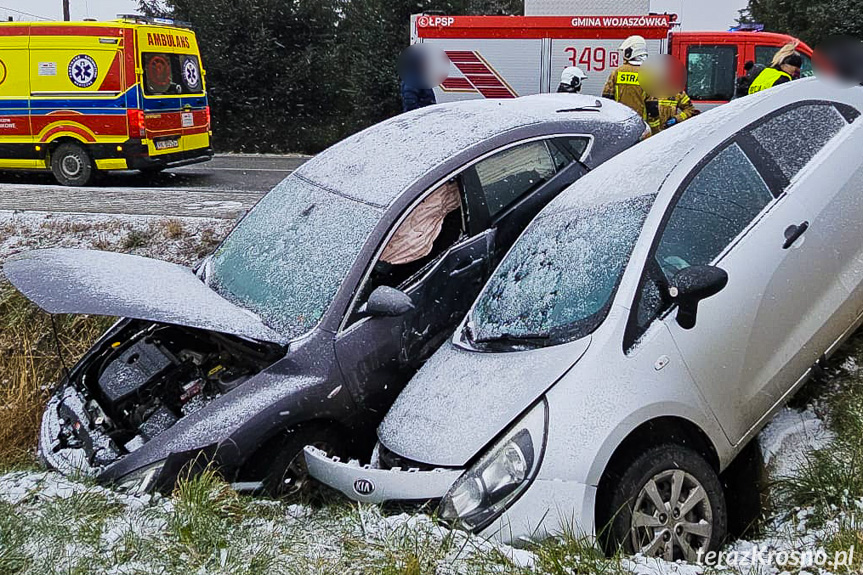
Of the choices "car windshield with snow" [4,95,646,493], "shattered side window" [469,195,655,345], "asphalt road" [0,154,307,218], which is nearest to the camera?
"shattered side window" [469,195,655,345]

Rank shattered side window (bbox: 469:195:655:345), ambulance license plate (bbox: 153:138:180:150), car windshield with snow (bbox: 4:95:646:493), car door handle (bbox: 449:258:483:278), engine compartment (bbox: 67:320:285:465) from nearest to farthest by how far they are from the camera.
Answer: shattered side window (bbox: 469:195:655:345), car windshield with snow (bbox: 4:95:646:493), engine compartment (bbox: 67:320:285:465), car door handle (bbox: 449:258:483:278), ambulance license plate (bbox: 153:138:180:150)

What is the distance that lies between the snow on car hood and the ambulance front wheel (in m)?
9.79

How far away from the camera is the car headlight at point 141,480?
374 cm

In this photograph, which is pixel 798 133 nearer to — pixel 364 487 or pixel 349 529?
pixel 364 487

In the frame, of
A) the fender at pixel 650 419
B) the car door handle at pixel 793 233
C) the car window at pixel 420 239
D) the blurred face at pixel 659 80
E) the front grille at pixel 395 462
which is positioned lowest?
the front grille at pixel 395 462

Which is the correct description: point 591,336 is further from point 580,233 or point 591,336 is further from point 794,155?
point 794,155

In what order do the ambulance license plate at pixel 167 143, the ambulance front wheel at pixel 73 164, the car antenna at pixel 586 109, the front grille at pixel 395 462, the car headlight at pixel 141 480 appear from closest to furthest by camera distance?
1. the front grille at pixel 395 462
2. the car headlight at pixel 141 480
3. the car antenna at pixel 586 109
4. the ambulance front wheel at pixel 73 164
5. the ambulance license plate at pixel 167 143

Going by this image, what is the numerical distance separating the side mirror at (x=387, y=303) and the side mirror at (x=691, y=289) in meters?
1.24

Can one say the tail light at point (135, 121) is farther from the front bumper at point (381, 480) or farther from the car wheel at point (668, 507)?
the car wheel at point (668, 507)

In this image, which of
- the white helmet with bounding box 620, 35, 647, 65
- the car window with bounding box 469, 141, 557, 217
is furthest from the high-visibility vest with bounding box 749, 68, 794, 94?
the car window with bounding box 469, 141, 557, 217

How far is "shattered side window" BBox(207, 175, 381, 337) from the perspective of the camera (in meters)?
4.18

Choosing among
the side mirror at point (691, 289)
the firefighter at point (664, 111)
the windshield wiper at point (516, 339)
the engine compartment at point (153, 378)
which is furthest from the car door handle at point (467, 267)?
the firefighter at point (664, 111)

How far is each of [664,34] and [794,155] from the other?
35.1 ft

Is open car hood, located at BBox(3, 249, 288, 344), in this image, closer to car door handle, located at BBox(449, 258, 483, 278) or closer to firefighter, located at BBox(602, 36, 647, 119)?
car door handle, located at BBox(449, 258, 483, 278)
